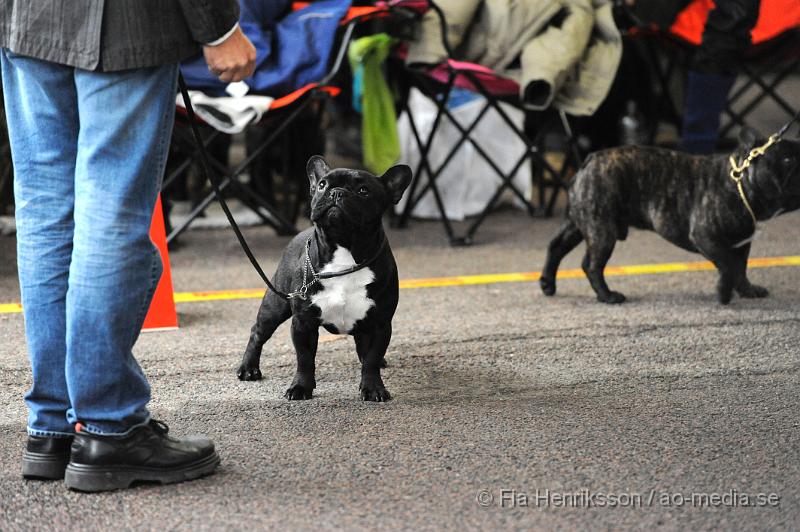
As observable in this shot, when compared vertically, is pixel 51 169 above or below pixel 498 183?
above

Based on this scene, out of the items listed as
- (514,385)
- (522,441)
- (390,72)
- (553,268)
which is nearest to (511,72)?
(390,72)

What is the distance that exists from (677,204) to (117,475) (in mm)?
2437

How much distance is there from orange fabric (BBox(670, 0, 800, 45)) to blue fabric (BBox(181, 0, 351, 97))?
1.97 meters

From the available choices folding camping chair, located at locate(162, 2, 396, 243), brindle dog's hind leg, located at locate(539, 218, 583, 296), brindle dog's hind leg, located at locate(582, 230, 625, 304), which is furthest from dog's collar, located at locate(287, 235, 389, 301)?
folding camping chair, located at locate(162, 2, 396, 243)

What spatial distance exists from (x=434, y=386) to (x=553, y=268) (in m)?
1.28

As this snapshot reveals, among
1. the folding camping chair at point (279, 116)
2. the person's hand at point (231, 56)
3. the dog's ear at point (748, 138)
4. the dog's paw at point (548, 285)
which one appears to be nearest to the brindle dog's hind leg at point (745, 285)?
the dog's ear at point (748, 138)

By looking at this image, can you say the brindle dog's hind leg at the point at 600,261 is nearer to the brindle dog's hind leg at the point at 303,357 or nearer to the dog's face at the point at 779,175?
the dog's face at the point at 779,175

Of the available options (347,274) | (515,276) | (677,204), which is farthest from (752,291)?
(347,274)

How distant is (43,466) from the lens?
2301mm

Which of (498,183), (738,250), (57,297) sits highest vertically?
(57,297)

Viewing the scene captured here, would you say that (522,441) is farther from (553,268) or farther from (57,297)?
(553,268)

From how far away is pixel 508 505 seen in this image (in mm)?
2201

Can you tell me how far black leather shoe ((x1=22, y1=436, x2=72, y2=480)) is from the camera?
90.6 inches

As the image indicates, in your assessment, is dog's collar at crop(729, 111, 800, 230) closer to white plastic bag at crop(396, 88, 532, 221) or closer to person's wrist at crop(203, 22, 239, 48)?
white plastic bag at crop(396, 88, 532, 221)
